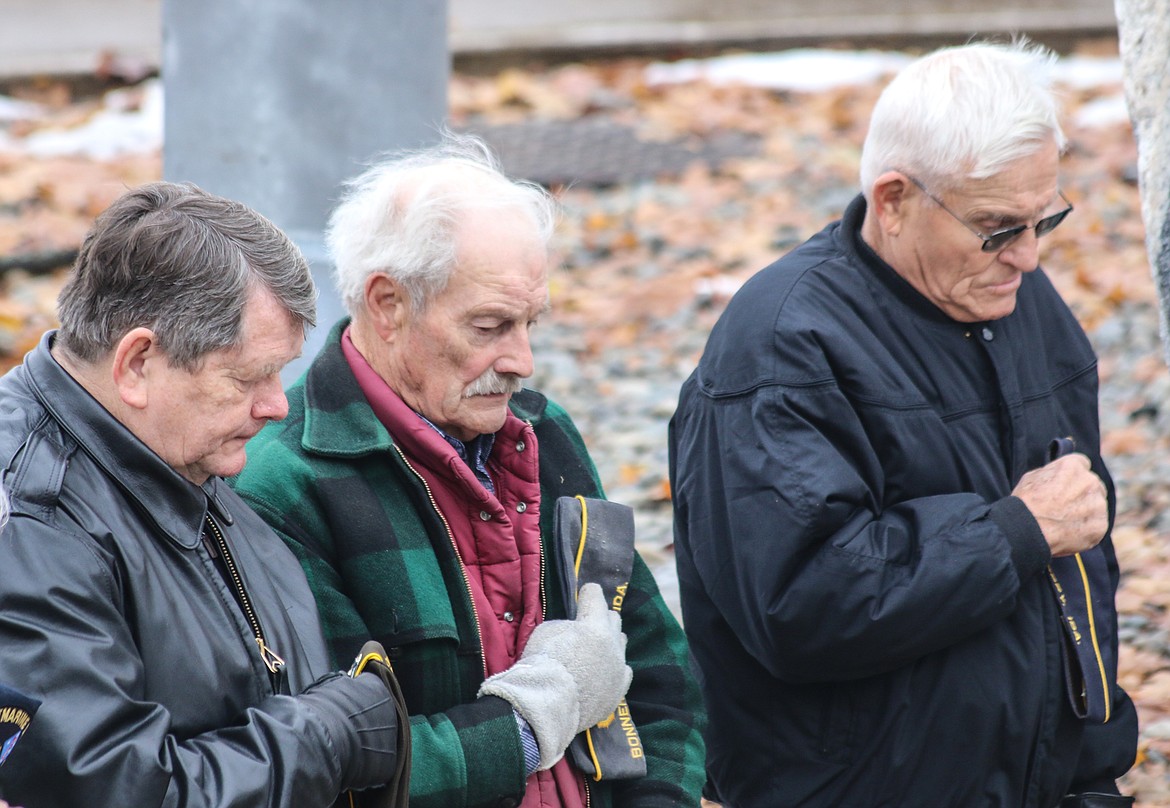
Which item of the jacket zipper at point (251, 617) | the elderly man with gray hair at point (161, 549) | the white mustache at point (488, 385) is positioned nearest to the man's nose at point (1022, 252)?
the white mustache at point (488, 385)

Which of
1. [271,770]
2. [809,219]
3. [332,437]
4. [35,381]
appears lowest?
[809,219]

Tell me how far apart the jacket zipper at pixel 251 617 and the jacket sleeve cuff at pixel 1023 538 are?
1270 millimetres

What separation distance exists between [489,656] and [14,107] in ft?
26.4

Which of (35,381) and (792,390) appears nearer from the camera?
(35,381)

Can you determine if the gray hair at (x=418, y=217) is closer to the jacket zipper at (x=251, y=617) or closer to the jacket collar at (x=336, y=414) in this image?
the jacket collar at (x=336, y=414)

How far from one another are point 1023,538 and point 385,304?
1.19 m

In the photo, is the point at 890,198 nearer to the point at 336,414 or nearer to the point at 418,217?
the point at 418,217

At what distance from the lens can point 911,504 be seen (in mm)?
2631

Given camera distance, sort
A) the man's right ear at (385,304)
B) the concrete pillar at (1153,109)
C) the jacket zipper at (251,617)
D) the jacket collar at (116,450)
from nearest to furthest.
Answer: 1. the jacket collar at (116,450)
2. the jacket zipper at (251,617)
3. the man's right ear at (385,304)
4. the concrete pillar at (1153,109)

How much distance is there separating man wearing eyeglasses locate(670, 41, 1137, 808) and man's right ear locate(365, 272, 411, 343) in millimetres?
594

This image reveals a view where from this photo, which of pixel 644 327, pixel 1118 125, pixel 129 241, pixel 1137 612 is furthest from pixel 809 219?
pixel 129 241

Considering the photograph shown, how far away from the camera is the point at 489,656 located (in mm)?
2490

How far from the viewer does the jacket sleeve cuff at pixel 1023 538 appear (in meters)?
2.60

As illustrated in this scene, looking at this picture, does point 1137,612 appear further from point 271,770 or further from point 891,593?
point 271,770
